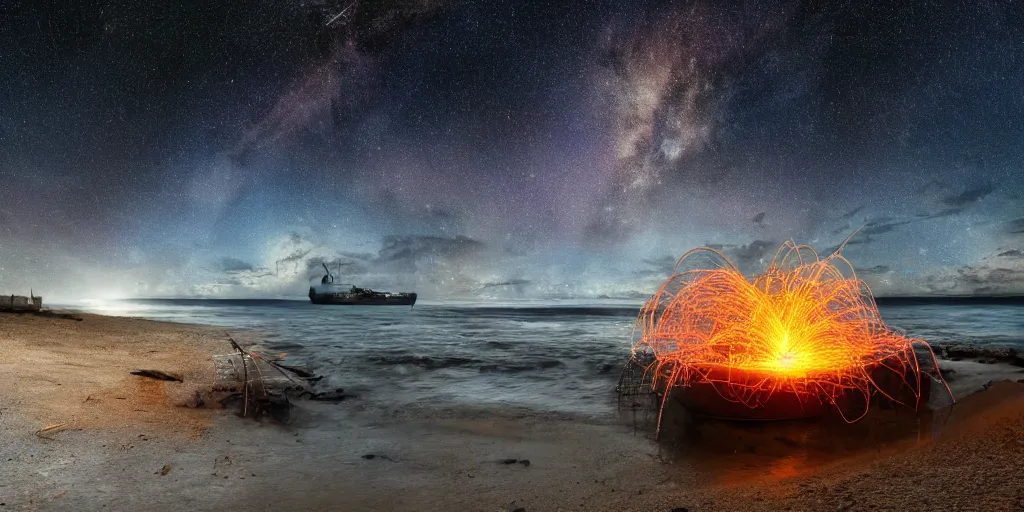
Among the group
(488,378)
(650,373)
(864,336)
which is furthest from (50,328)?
(864,336)

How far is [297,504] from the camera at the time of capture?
6.60 meters

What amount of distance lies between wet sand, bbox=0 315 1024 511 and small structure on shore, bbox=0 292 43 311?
2156 centimetres

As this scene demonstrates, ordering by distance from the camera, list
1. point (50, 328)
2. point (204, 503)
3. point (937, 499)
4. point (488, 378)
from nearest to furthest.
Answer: point (937, 499)
point (204, 503)
point (488, 378)
point (50, 328)

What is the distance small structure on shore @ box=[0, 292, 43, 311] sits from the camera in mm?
28844

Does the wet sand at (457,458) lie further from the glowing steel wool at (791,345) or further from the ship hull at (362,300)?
the ship hull at (362,300)

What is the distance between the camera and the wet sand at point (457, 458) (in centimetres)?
617

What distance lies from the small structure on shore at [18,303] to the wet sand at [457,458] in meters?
21.6

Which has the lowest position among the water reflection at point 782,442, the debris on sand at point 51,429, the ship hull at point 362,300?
the water reflection at point 782,442

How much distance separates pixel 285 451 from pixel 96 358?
1112 cm

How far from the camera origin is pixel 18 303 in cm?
2945

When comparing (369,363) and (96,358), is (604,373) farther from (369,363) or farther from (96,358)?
(96,358)

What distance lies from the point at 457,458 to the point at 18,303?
3337 cm

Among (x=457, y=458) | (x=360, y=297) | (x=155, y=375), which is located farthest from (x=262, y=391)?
(x=360, y=297)

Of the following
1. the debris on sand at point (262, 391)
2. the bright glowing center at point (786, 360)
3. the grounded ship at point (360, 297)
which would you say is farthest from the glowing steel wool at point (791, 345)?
the grounded ship at point (360, 297)
